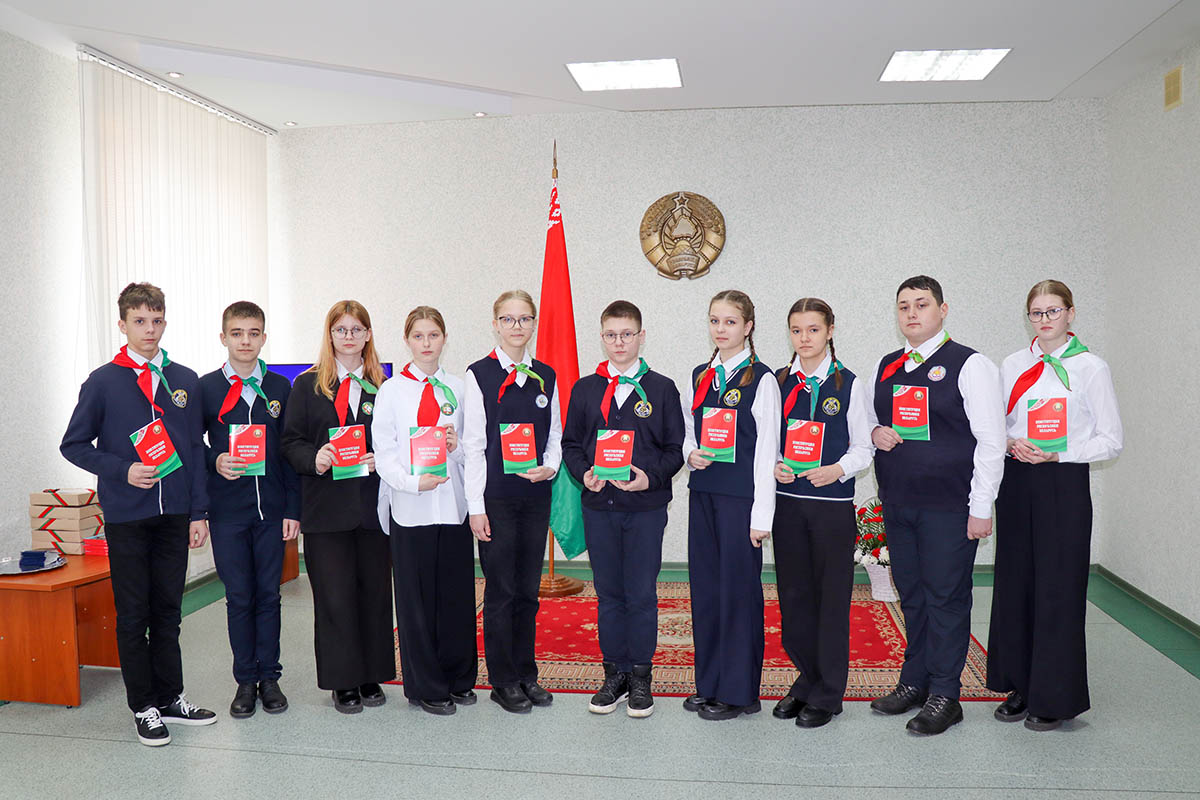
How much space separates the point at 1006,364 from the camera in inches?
124

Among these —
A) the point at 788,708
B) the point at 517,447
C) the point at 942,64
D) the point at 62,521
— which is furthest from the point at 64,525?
the point at 942,64

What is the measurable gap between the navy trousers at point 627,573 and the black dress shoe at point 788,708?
1.62 feet

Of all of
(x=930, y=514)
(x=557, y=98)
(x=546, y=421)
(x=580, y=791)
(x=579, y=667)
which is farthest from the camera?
(x=557, y=98)

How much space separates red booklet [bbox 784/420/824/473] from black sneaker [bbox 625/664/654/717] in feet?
3.07

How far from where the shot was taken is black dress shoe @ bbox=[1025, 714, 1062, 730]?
3031mm

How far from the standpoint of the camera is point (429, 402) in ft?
10.2


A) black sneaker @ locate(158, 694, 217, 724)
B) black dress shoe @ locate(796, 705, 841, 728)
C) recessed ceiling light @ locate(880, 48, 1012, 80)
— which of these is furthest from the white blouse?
recessed ceiling light @ locate(880, 48, 1012, 80)

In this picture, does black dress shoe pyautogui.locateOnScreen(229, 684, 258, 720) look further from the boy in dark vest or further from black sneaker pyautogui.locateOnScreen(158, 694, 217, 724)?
the boy in dark vest

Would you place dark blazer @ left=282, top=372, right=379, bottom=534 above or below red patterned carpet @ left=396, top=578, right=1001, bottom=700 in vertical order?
above

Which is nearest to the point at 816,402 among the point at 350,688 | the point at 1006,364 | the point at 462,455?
the point at 1006,364

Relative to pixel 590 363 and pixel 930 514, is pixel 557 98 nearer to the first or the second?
pixel 590 363

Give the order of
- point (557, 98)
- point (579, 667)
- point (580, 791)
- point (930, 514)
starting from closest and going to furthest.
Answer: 1. point (580, 791)
2. point (930, 514)
3. point (579, 667)
4. point (557, 98)

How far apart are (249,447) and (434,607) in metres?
0.87

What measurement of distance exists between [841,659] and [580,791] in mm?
1024
